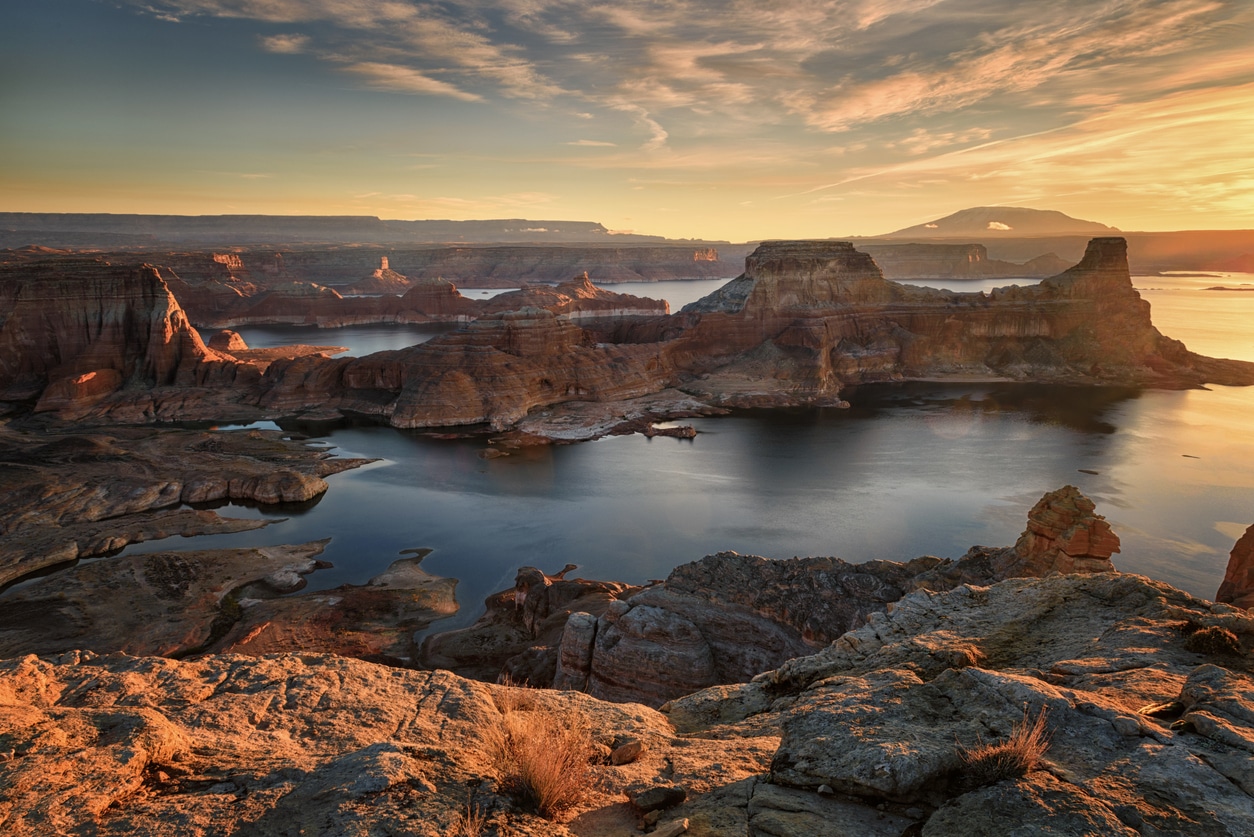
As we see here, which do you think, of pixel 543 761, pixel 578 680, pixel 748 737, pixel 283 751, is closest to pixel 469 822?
pixel 543 761

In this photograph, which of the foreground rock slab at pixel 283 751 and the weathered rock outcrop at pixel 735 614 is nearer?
the foreground rock slab at pixel 283 751

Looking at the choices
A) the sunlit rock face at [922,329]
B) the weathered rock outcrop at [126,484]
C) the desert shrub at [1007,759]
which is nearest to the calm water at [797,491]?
the weathered rock outcrop at [126,484]

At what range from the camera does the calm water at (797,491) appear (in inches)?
1339

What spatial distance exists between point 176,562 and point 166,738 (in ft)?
93.3

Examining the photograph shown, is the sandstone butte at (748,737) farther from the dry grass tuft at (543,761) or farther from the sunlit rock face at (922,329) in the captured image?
the sunlit rock face at (922,329)

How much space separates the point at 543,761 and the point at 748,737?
10.3 feet

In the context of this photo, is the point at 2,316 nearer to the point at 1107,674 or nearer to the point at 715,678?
the point at 715,678

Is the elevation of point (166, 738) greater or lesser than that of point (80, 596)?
greater

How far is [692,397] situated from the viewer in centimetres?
6975

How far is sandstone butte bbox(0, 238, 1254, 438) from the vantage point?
204 feet

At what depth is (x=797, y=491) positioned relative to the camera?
43.5m

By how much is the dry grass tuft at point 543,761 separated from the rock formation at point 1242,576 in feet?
65.6

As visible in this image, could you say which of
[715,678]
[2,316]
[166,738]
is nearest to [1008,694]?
A: [166,738]

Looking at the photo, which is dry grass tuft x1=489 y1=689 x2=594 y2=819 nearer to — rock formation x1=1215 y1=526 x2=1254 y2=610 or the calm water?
rock formation x1=1215 y1=526 x2=1254 y2=610
